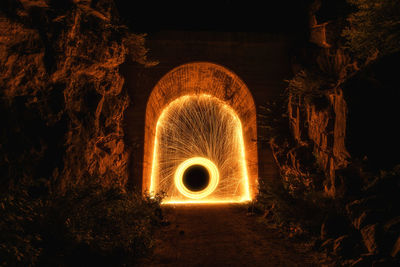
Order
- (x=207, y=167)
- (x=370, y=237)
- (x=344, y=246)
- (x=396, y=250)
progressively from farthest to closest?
(x=207, y=167) → (x=344, y=246) → (x=370, y=237) → (x=396, y=250)

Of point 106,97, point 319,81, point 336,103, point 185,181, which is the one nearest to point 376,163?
point 336,103

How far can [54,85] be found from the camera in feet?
16.6

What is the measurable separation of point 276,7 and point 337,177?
6594 millimetres

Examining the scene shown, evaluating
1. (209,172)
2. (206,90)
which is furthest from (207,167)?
(206,90)

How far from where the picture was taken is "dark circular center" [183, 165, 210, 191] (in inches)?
461

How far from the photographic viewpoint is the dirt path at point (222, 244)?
4379 millimetres

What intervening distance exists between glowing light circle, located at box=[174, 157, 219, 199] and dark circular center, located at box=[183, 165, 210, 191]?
20 centimetres

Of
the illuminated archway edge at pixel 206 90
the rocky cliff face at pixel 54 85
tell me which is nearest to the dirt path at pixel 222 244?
the rocky cliff face at pixel 54 85

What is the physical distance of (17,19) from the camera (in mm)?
4496

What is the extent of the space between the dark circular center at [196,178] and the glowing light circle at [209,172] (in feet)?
0.64

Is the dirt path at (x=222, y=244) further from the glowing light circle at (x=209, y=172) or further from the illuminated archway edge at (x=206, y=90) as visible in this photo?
the glowing light circle at (x=209, y=172)

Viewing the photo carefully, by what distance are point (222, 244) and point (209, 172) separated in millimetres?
6765

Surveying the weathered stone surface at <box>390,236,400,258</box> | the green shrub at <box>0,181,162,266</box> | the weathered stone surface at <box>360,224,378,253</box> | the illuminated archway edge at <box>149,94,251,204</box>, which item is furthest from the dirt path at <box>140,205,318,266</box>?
the illuminated archway edge at <box>149,94,251,204</box>

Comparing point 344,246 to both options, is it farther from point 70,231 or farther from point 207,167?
point 207,167
